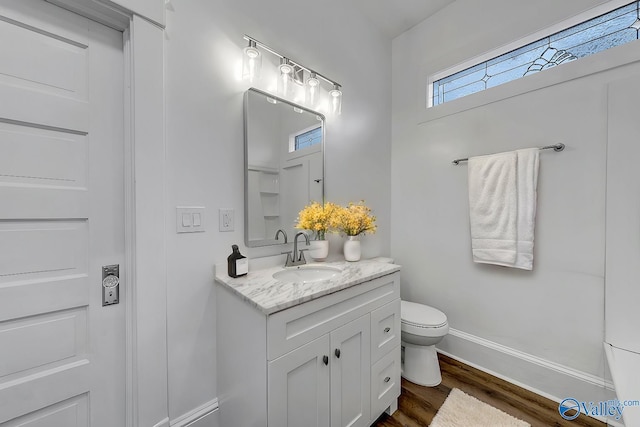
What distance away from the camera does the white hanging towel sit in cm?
167

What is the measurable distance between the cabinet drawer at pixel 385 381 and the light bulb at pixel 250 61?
1758 millimetres

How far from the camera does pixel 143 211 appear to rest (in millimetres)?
1066

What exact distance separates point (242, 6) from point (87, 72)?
0.87 m

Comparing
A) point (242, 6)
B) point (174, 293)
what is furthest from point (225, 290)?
point (242, 6)

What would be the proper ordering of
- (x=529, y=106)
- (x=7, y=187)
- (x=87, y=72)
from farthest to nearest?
(x=529, y=106)
(x=87, y=72)
(x=7, y=187)

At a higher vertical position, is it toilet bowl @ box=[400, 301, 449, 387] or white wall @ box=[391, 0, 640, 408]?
white wall @ box=[391, 0, 640, 408]

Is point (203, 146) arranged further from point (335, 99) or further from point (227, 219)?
point (335, 99)

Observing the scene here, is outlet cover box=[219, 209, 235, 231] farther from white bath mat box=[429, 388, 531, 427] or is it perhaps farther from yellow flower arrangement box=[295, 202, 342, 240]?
white bath mat box=[429, 388, 531, 427]

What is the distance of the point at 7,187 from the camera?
0.87 metres

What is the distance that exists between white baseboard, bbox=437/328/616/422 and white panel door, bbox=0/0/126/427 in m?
2.25

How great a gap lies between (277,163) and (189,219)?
61 centimetres

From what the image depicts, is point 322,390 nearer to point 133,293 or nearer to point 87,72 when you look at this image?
point 133,293

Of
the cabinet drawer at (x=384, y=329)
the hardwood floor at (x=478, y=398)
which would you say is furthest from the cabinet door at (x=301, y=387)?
the hardwood floor at (x=478, y=398)

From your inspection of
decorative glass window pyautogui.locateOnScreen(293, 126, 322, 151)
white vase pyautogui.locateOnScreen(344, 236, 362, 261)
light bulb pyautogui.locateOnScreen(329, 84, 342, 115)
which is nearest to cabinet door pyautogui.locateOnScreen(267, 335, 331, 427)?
white vase pyautogui.locateOnScreen(344, 236, 362, 261)
